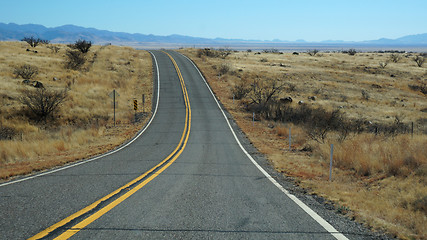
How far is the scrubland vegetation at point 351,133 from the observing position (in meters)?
6.89

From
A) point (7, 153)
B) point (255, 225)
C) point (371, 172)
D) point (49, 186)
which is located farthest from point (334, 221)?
point (7, 153)

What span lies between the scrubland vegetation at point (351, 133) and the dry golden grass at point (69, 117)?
28.3 feet

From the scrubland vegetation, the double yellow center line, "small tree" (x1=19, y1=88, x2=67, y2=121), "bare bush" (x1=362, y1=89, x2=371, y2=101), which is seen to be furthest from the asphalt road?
"bare bush" (x1=362, y1=89, x2=371, y2=101)

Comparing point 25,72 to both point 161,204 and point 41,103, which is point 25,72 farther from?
point 161,204

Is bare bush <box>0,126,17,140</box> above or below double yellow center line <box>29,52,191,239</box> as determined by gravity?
below

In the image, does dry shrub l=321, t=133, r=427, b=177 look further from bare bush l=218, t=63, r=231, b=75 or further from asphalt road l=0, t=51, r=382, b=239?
bare bush l=218, t=63, r=231, b=75

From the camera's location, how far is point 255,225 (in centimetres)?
498

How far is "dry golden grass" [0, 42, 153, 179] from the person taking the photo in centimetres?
1339

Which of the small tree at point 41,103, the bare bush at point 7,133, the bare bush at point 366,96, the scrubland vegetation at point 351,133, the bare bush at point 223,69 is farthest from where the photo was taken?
the bare bush at point 223,69

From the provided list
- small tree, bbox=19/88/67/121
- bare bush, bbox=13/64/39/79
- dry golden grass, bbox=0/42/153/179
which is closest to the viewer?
dry golden grass, bbox=0/42/153/179

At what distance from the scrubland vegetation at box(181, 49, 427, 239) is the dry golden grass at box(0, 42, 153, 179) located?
8.63 meters

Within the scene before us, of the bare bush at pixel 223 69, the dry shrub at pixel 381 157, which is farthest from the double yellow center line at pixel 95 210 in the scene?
the bare bush at pixel 223 69

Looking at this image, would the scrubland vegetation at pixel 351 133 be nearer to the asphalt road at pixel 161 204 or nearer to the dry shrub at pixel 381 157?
the dry shrub at pixel 381 157

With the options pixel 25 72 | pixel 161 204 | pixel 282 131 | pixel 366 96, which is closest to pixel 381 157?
pixel 161 204
